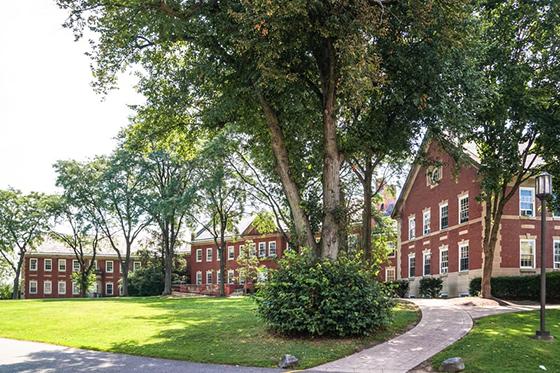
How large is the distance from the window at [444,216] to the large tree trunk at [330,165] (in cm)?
2320

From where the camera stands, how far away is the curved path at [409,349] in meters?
10.6

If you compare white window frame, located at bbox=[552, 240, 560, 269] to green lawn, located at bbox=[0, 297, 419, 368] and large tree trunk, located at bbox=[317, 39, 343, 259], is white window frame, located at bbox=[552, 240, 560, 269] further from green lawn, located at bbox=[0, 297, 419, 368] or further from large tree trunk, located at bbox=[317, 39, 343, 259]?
large tree trunk, located at bbox=[317, 39, 343, 259]

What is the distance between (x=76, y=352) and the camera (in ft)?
42.0

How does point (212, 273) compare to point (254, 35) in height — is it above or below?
below

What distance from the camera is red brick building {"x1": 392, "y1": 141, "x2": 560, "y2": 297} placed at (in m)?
31.9

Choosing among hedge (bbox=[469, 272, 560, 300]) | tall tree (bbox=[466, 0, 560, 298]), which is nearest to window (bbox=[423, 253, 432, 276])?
hedge (bbox=[469, 272, 560, 300])

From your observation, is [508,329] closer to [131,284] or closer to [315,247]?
[315,247]

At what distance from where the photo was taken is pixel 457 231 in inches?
1393

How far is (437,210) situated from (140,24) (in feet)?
91.0

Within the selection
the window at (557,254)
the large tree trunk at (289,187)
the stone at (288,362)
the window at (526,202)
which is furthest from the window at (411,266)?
the stone at (288,362)

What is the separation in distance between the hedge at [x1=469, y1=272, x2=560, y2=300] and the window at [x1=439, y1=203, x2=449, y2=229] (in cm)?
709

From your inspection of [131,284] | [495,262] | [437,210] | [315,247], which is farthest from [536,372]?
[131,284]

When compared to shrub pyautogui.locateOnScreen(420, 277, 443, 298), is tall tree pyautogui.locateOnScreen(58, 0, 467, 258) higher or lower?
higher

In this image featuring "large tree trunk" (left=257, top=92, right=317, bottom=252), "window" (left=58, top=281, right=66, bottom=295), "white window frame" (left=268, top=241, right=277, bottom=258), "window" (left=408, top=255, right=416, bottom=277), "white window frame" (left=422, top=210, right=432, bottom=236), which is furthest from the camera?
"window" (left=58, top=281, right=66, bottom=295)
